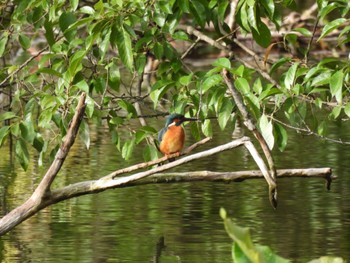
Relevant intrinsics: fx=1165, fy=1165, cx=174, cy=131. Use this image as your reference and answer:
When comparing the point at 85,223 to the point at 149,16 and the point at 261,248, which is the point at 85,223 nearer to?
the point at 149,16

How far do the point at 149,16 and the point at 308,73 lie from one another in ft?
3.51

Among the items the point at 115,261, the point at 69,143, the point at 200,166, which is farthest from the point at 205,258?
the point at 200,166

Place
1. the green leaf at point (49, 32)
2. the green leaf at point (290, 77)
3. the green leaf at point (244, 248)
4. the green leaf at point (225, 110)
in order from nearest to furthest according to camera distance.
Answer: the green leaf at point (244, 248) < the green leaf at point (225, 110) < the green leaf at point (290, 77) < the green leaf at point (49, 32)

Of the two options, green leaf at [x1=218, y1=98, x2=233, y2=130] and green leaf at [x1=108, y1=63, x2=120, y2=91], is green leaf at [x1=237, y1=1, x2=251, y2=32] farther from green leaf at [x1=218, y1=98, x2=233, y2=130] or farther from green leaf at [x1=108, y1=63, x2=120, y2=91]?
green leaf at [x1=108, y1=63, x2=120, y2=91]

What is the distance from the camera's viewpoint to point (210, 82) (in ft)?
19.8

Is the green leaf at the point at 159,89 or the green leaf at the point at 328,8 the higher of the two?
the green leaf at the point at 328,8

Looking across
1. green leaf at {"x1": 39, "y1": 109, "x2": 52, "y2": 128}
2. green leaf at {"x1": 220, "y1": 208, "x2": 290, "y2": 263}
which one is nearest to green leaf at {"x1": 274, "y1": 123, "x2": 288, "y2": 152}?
green leaf at {"x1": 39, "y1": 109, "x2": 52, "y2": 128}

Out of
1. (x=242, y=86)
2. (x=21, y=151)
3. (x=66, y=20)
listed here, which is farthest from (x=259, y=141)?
(x=21, y=151)

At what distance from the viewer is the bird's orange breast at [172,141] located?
661 cm

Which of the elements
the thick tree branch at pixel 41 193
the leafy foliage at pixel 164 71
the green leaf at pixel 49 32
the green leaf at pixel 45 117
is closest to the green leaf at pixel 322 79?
the leafy foliage at pixel 164 71

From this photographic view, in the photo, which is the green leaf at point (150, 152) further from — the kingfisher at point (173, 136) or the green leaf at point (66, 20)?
the green leaf at point (66, 20)

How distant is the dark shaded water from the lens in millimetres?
6535

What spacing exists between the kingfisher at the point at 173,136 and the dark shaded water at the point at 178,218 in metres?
0.56

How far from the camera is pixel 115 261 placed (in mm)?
6250
